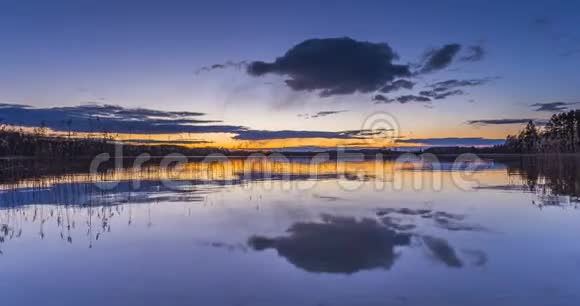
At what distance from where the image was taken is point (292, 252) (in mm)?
9359

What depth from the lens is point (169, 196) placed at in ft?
62.5

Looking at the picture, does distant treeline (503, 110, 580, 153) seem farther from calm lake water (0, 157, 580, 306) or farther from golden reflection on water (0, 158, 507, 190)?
calm lake water (0, 157, 580, 306)

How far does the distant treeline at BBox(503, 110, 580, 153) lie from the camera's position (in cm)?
8969

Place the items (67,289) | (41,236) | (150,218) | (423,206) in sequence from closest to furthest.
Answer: (67,289) → (41,236) → (150,218) → (423,206)

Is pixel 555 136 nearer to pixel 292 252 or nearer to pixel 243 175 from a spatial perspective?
pixel 243 175

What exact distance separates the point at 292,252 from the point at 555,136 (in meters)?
110

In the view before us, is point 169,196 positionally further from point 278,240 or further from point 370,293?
point 370,293

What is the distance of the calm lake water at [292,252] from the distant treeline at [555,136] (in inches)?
3454

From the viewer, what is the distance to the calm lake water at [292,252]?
687 centimetres

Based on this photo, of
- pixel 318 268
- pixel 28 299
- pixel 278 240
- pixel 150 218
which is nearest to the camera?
pixel 28 299

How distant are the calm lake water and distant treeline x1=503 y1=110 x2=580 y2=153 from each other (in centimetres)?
8774

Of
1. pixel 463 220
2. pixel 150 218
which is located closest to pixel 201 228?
pixel 150 218

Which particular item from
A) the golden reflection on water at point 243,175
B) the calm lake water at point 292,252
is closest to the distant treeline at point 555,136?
the golden reflection on water at point 243,175

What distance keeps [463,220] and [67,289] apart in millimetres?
10895
